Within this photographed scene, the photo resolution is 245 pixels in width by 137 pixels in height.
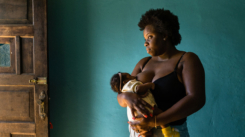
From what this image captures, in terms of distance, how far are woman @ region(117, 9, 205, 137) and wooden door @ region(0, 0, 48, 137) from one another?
42.3 inches

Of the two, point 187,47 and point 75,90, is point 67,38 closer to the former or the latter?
point 75,90

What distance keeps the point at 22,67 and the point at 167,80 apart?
1.47 meters

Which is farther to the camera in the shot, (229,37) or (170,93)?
(229,37)

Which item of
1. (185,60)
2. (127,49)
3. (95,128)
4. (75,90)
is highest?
(127,49)

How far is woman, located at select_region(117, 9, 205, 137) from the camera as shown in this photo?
3.32ft

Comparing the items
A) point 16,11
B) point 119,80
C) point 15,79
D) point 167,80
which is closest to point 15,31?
point 16,11

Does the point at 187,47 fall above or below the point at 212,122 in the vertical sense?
above

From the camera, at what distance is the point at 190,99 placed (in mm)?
1002

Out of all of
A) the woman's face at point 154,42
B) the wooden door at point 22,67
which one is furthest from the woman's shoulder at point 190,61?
the wooden door at point 22,67

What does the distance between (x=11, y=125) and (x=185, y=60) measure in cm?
175

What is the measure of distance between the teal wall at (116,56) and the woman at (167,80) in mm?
779

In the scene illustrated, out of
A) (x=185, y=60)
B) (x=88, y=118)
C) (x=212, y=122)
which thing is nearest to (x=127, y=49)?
(x=88, y=118)

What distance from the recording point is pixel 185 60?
1.07 m

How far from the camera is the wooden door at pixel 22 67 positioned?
1828mm
